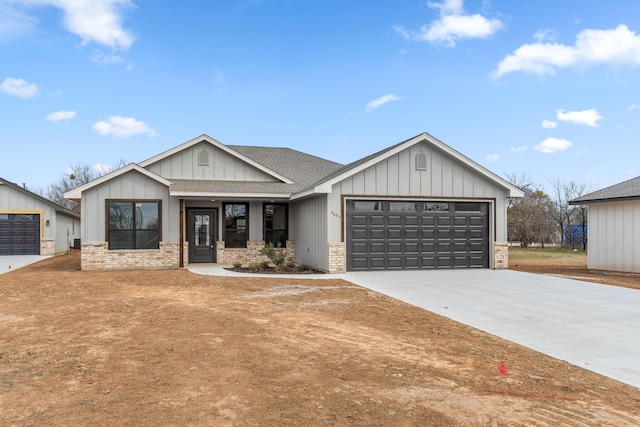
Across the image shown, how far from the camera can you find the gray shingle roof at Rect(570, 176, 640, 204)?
1559 cm

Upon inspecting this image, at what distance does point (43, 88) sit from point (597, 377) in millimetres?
27241

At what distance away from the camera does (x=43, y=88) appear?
23.8m

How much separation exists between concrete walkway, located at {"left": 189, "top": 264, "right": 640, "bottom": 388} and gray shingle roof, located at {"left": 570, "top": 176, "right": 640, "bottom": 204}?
4637 mm

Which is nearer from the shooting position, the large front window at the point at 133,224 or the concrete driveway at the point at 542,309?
the concrete driveway at the point at 542,309

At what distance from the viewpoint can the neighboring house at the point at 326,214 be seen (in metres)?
15.2

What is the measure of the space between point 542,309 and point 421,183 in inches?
292

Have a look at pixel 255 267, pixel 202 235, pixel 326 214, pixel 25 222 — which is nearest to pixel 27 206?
pixel 25 222

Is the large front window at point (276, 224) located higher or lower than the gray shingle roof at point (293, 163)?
lower

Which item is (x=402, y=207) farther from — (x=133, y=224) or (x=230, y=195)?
(x=133, y=224)

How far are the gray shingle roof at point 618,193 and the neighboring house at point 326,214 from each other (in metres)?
3.36

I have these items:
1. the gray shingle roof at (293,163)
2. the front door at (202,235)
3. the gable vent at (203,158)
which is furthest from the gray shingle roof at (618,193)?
the gable vent at (203,158)

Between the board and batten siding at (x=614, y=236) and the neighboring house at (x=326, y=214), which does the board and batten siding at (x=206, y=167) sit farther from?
the board and batten siding at (x=614, y=236)

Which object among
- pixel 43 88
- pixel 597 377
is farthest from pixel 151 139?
pixel 597 377

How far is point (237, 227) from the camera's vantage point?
18.3 meters
